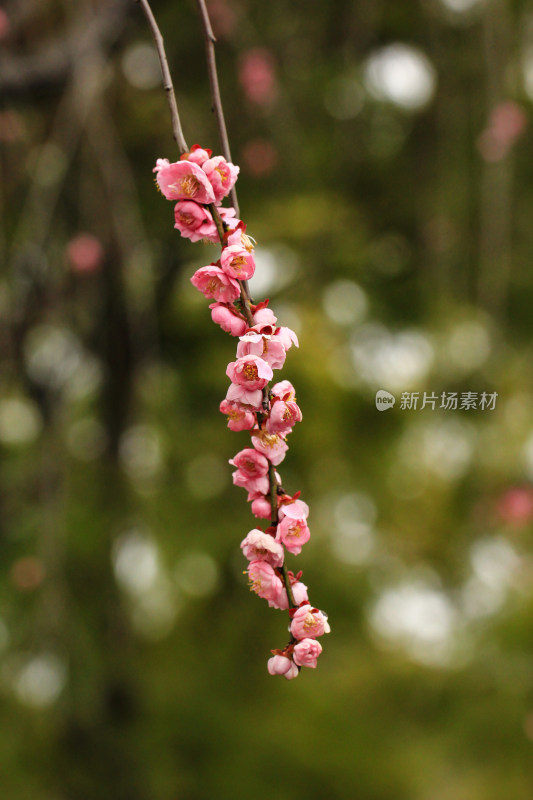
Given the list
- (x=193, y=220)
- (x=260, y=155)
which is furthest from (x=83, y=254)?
(x=193, y=220)

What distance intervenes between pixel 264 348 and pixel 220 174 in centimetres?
9

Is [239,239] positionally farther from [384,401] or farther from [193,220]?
[384,401]

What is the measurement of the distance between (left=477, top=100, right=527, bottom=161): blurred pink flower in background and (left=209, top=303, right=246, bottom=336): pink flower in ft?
3.03

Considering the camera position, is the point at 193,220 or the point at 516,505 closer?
the point at 193,220

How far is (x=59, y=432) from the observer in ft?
3.11

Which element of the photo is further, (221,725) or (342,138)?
(221,725)

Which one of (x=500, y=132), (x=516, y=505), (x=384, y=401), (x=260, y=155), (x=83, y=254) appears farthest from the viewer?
(x=516, y=505)

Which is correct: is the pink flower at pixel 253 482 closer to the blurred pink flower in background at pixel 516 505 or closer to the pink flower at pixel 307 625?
the pink flower at pixel 307 625

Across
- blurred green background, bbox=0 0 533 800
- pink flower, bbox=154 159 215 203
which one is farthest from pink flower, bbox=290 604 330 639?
blurred green background, bbox=0 0 533 800

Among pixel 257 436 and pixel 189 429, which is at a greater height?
pixel 189 429

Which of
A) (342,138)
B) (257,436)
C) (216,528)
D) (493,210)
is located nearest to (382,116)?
(342,138)

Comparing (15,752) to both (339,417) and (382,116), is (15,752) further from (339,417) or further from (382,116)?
(382,116)

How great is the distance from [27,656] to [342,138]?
3.54 feet

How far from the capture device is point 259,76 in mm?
1280
